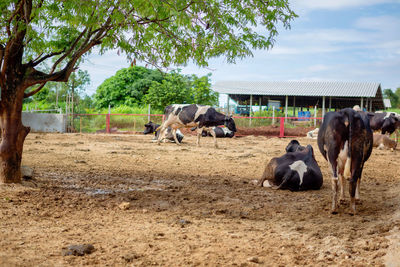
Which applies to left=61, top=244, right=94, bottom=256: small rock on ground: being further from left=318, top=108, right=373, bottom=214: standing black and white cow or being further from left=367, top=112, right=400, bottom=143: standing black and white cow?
left=367, top=112, right=400, bottom=143: standing black and white cow

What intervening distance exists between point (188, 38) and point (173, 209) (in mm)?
3040

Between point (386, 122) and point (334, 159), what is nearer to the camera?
point (334, 159)

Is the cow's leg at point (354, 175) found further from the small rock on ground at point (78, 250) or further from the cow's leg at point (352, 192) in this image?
the small rock on ground at point (78, 250)

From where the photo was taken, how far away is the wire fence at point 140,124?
24452 mm

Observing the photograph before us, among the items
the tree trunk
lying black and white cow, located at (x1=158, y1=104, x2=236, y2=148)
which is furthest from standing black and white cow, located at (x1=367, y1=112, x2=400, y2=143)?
the tree trunk

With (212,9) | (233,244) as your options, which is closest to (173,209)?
(233,244)

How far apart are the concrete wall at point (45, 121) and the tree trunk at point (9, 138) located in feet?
63.9

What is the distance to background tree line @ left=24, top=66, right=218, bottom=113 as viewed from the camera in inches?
1294

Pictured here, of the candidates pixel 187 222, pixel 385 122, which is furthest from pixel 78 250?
pixel 385 122

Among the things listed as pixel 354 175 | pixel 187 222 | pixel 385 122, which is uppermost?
pixel 385 122

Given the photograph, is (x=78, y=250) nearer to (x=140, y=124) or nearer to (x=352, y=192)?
(x=352, y=192)

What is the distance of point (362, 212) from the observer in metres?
5.32

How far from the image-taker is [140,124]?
90.6ft

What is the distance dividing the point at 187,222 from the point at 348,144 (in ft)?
7.43
